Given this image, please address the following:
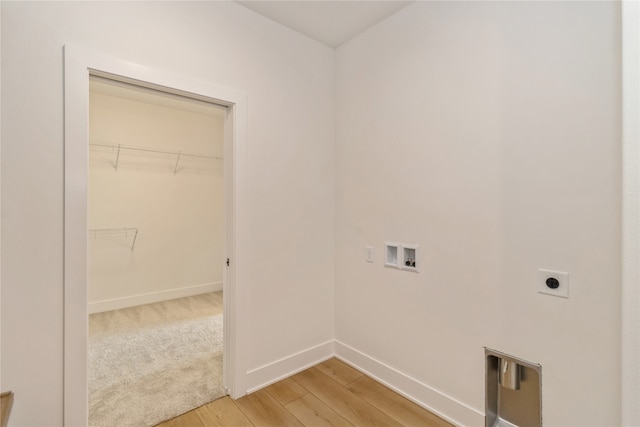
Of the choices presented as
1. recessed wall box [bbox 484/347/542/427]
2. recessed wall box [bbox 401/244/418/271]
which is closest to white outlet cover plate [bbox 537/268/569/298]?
recessed wall box [bbox 484/347/542/427]

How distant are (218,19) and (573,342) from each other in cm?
266

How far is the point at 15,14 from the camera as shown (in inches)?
54.8

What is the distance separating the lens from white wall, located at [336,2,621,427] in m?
1.35

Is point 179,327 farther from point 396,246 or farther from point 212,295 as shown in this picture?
point 396,246

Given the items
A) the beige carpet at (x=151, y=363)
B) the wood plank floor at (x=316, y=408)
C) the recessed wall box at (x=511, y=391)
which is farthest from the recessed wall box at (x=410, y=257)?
the beige carpet at (x=151, y=363)

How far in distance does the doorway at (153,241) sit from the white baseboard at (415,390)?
103 cm

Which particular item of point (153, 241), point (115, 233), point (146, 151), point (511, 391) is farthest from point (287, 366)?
point (146, 151)

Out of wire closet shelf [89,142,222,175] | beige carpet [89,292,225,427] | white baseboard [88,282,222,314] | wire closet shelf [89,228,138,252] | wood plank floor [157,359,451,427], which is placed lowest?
wood plank floor [157,359,451,427]

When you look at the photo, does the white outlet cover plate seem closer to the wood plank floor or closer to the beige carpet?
the wood plank floor

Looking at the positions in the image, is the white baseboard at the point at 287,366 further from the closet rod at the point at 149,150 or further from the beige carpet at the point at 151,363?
the closet rod at the point at 149,150

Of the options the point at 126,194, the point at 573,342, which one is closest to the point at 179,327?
the point at 126,194

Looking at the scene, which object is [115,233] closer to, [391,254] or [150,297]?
[150,297]

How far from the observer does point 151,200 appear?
4.09 meters

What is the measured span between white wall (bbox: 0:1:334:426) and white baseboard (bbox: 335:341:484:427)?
0.30 metres
